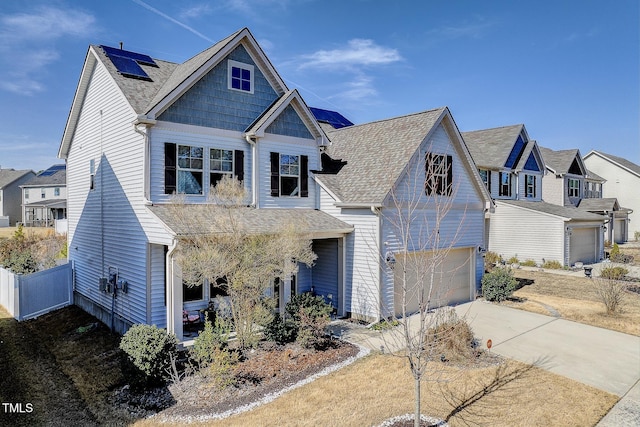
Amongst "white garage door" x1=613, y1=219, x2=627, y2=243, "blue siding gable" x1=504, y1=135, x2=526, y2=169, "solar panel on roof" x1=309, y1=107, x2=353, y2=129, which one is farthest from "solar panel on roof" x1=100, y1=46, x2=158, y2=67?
"white garage door" x1=613, y1=219, x2=627, y2=243

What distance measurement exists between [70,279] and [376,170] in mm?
14602

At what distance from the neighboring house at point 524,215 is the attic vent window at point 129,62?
21599mm

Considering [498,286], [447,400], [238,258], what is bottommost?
[447,400]

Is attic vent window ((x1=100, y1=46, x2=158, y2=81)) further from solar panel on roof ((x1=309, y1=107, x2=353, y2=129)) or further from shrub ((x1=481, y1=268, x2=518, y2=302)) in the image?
shrub ((x1=481, y1=268, x2=518, y2=302))

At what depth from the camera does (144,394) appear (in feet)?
26.5

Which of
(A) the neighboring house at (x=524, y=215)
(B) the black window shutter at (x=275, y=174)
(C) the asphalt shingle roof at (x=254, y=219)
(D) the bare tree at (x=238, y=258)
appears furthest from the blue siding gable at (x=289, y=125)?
(A) the neighboring house at (x=524, y=215)

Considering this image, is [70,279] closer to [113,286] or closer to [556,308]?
[113,286]

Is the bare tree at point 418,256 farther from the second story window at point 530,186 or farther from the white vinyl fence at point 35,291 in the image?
the second story window at point 530,186

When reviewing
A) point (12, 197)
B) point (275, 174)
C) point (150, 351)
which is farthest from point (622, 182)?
point (12, 197)

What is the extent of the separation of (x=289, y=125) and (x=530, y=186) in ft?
77.6

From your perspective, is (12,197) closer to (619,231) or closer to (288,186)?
(288,186)

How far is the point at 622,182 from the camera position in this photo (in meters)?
44.7

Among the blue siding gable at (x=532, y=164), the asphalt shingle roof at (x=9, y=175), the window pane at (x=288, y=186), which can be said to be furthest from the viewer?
the asphalt shingle roof at (x=9, y=175)

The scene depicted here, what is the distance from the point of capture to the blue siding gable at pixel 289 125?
13938 mm
